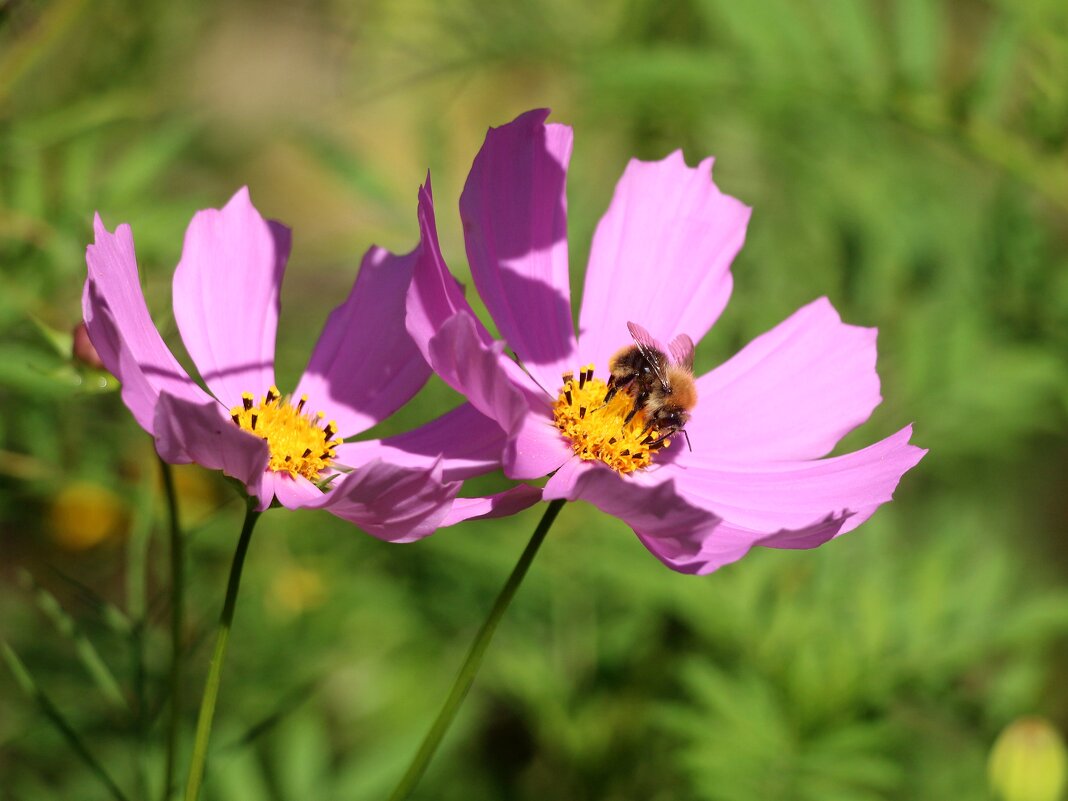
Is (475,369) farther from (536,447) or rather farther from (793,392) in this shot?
(793,392)

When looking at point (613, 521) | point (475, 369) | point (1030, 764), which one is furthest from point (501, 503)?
point (613, 521)

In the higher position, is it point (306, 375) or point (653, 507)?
point (306, 375)

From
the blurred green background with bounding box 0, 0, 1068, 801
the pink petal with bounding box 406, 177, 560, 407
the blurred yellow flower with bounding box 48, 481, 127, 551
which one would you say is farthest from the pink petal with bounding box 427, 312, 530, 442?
the blurred yellow flower with bounding box 48, 481, 127, 551

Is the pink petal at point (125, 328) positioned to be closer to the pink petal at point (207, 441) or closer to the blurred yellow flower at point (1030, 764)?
the pink petal at point (207, 441)

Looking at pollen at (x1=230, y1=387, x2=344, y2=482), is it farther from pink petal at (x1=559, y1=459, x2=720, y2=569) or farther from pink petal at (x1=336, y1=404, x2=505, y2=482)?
pink petal at (x1=559, y1=459, x2=720, y2=569)

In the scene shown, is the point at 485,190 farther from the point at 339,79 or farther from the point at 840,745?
the point at 339,79

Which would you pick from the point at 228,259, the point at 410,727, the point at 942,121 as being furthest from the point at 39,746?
the point at 942,121
